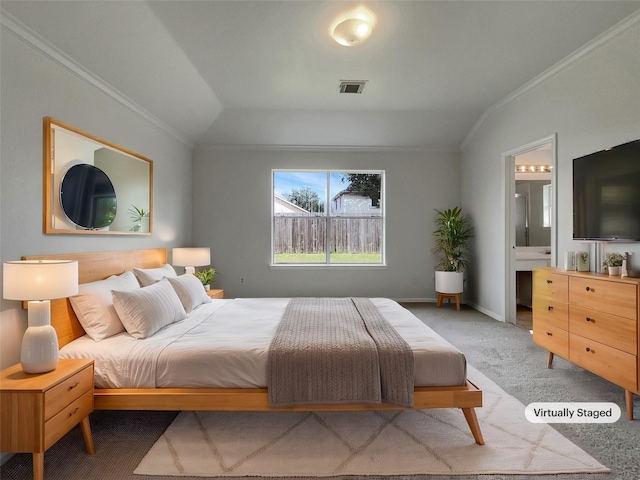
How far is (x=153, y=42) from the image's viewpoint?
118 inches

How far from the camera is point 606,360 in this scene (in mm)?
2418

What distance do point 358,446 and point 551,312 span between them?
2130 millimetres

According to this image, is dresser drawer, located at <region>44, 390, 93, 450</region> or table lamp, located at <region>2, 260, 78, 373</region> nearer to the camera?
dresser drawer, located at <region>44, 390, 93, 450</region>

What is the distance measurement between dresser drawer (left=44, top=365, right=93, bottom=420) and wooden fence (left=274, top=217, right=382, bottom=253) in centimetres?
397

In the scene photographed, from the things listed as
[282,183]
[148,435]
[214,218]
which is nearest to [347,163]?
[282,183]

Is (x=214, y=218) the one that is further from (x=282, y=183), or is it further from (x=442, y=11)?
(x=442, y=11)

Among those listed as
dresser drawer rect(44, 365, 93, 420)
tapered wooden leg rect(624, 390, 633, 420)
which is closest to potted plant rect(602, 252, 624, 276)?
tapered wooden leg rect(624, 390, 633, 420)

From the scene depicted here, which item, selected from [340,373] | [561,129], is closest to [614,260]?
[561,129]

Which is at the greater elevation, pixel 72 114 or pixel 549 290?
pixel 72 114

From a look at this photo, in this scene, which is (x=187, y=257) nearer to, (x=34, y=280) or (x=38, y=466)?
(x=34, y=280)

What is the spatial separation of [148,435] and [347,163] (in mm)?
4708

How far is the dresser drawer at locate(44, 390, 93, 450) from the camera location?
1.65 m

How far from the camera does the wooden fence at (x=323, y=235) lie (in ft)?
19.2

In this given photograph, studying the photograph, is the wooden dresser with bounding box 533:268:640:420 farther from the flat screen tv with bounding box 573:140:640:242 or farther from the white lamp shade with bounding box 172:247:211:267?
the white lamp shade with bounding box 172:247:211:267
